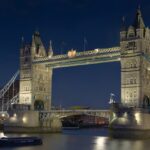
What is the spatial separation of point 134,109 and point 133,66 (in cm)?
630

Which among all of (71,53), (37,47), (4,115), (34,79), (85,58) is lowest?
(4,115)

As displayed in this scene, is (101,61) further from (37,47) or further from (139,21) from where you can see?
(37,47)

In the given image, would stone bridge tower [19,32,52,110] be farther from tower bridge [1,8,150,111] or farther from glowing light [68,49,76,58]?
glowing light [68,49,76,58]

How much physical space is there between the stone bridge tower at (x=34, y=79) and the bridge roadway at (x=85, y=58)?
144 centimetres

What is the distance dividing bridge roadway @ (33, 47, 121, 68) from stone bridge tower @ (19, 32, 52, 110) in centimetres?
144

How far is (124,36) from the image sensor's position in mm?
58594

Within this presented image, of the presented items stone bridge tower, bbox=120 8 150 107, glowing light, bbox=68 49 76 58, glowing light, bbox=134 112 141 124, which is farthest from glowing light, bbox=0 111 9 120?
glowing light, bbox=134 112 141 124

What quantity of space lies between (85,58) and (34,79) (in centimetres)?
1009

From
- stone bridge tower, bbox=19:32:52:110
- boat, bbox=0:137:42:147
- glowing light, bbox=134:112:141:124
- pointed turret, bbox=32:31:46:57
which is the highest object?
pointed turret, bbox=32:31:46:57

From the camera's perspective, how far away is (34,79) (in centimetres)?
6862

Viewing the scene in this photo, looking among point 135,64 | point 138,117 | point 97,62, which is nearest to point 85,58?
point 97,62

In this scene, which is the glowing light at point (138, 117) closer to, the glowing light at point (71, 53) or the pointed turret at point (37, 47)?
the glowing light at point (71, 53)

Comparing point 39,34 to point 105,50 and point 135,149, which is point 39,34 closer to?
point 105,50

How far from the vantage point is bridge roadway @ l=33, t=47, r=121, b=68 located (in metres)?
59.7
